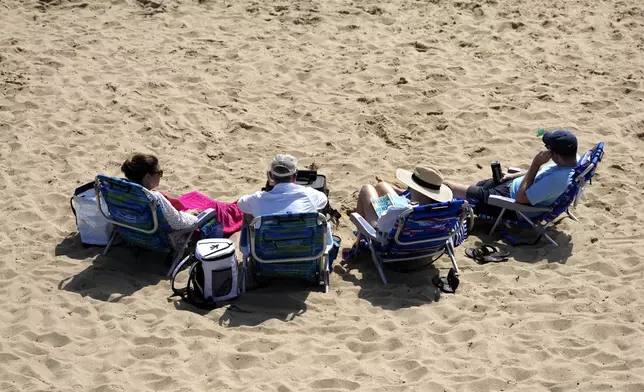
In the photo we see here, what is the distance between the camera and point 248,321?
281 inches

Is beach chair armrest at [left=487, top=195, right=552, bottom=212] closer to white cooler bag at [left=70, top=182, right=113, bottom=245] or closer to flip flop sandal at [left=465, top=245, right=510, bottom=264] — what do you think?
flip flop sandal at [left=465, top=245, right=510, bottom=264]

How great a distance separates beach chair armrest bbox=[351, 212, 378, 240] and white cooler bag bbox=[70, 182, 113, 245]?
218 centimetres

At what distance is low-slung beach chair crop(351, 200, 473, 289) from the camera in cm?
734

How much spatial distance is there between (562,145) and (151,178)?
369 centimetres

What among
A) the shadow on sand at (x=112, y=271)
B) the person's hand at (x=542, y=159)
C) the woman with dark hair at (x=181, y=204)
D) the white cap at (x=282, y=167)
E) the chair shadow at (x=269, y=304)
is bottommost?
the shadow on sand at (x=112, y=271)

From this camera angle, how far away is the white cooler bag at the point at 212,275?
724 cm

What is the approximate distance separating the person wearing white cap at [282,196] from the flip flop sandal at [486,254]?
5.34 feet

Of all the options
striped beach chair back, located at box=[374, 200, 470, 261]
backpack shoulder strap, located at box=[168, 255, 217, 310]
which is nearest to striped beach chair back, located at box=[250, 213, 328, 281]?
backpack shoulder strap, located at box=[168, 255, 217, 310]

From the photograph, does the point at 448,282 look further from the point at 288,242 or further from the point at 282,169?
the point at 282,169

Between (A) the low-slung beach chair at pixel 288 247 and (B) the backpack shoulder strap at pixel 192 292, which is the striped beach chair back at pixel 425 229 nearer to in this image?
(A) the low-slung beach chair at pixel 288 247

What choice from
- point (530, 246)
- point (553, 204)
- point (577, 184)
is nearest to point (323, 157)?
point (530, 246)

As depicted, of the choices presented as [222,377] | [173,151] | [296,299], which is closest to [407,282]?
[296,299]

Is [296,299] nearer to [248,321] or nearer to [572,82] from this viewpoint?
[248,321]

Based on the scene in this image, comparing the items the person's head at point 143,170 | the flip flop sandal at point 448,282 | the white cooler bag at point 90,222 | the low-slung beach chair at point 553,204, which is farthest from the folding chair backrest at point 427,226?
the white cooler bag at point 90,222
